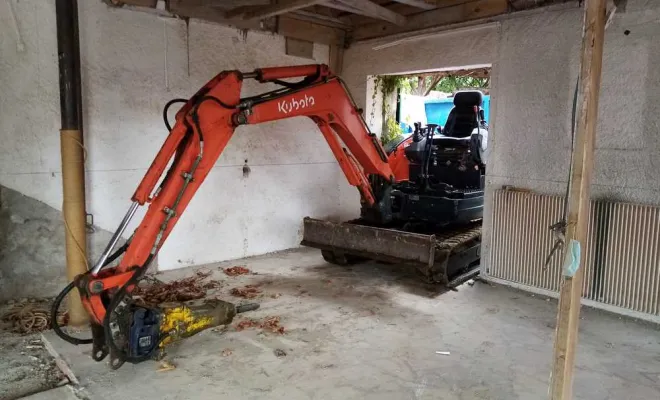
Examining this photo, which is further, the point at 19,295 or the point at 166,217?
the point at 19,295

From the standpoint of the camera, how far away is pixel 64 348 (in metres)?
3.08

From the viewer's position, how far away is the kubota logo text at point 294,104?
341cm

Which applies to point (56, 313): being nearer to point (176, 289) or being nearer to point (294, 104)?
point (176, 289)

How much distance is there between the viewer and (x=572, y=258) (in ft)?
5.71

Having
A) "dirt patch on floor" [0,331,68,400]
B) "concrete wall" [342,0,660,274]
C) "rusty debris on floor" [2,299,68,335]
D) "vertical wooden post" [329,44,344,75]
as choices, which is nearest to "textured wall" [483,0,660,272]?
"concrete wall" [342,0,660,274]

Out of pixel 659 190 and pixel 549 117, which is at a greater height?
pixel 549 117

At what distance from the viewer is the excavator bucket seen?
4086 mm

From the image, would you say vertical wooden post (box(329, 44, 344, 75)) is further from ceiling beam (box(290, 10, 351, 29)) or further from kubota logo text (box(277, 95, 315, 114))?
kubota logo text (box(277, 95, 315, 114))

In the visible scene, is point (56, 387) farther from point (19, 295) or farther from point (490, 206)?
point (490, 206)

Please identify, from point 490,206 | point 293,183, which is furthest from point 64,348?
point 490,206

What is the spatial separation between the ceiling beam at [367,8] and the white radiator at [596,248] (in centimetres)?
220

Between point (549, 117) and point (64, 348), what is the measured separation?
165 inches

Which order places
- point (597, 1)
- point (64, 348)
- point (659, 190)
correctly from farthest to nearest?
point (659, 190) → point (64, 348) → point (597, 1)

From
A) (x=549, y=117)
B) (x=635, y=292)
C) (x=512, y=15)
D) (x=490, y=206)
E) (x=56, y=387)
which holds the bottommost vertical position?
(x=56, y=387)
